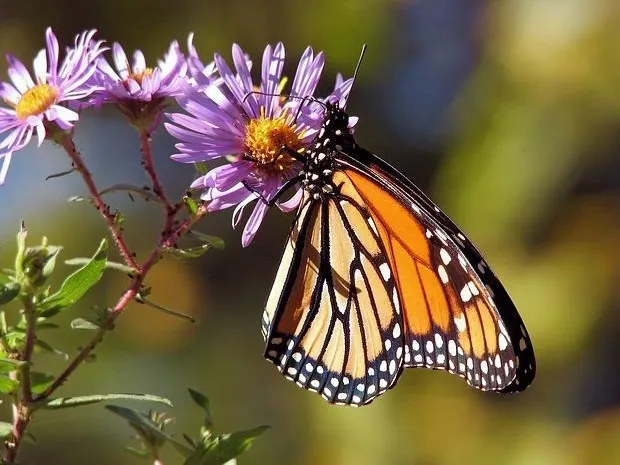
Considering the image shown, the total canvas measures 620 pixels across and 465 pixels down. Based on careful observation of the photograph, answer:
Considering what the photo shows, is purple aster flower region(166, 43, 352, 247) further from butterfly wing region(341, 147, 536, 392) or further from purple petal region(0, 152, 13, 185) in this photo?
purple petal region(0, 152, 13, 185)

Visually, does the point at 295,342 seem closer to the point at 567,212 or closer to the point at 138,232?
the point at 567,212

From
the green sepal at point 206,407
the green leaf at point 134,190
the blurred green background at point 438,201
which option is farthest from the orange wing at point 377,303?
the blurred green background at point 438,201

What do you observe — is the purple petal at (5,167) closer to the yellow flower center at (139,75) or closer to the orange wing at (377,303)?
the yellow flower center at (139,75)

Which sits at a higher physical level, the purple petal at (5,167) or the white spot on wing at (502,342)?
the white spot on wing at (502,342)

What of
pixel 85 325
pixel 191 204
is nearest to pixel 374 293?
pixel 191 204

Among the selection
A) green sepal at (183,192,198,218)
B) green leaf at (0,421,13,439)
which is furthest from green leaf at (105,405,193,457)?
green sepal at (183,192,198,218)

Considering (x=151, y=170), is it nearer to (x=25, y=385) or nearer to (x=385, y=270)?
(x=25, y=385)

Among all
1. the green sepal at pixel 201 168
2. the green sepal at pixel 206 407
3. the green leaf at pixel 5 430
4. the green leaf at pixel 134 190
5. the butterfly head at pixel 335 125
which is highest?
the butterfly head at pixel 335 125
